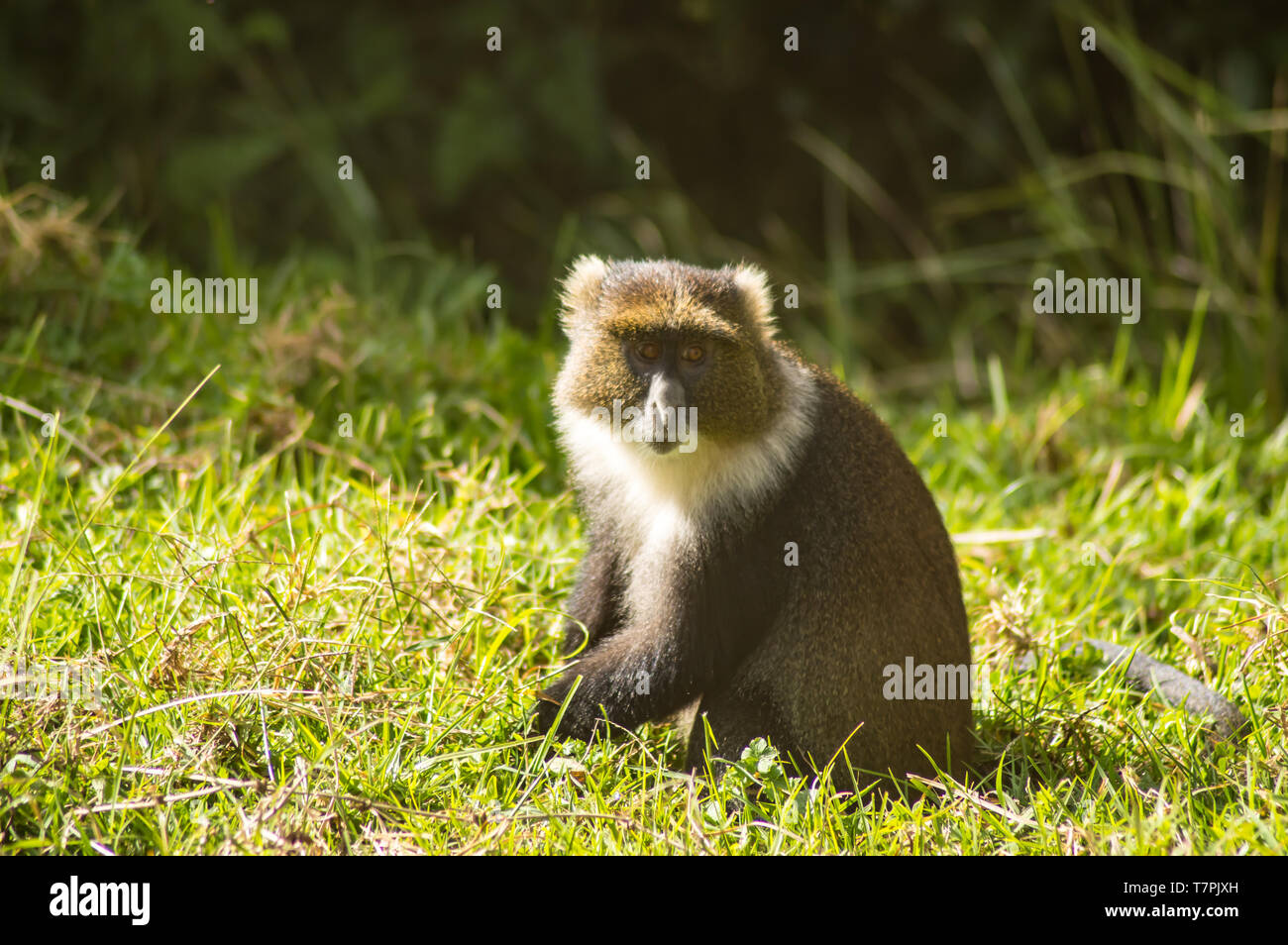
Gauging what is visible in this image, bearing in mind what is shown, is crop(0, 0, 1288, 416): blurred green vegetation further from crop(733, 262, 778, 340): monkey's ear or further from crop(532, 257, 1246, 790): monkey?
crop(532, 257, 1246, 790): monkey

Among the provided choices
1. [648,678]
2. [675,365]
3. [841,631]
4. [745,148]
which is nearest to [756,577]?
[841,631]

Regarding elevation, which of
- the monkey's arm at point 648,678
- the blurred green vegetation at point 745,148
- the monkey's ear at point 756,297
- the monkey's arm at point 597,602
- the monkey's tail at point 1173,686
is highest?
the blurred green vegetation at point 745,148

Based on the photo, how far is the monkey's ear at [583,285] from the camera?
14.1 feet

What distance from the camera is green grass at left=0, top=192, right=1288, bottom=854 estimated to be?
332 cm

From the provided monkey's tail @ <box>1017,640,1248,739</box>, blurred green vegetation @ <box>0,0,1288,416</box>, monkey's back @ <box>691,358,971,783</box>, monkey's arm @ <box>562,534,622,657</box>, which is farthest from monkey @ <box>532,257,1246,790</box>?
blurred green vegetation @ <box>0,0,1288,416</box>

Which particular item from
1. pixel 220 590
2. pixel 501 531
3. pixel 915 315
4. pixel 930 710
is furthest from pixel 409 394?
pixel 915 315

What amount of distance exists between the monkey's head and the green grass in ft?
2.66

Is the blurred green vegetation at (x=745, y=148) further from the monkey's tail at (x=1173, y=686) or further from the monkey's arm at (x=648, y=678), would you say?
the monkey's arm at (x=648, y=678)

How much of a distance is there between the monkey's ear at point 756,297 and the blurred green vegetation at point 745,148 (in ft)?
7.88

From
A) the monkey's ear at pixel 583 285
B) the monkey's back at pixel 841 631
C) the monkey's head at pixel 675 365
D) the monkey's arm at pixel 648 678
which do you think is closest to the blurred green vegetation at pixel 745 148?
the monkey's ear at pixel 583 285

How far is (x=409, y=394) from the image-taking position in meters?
5.57

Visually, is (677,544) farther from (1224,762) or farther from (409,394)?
(409,394)

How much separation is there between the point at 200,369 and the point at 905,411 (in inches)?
163

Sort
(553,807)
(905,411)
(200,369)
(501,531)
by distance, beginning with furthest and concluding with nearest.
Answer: (905,411) → (200,369) → (501,531) → (553,807)
